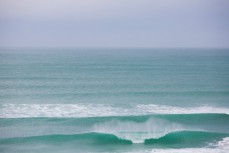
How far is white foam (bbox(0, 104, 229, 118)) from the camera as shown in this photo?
3088 cm

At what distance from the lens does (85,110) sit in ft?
107

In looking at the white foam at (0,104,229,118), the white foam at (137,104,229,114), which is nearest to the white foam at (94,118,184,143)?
the white foam at (0,104,229,118)

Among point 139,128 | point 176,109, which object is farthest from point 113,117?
point 176,109

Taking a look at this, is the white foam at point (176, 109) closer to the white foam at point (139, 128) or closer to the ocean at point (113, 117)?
the ocean at point (113, 117)

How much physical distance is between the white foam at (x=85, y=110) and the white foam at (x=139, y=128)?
302 centimetres

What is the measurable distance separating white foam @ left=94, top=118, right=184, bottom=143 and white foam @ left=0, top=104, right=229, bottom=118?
3.02 meters

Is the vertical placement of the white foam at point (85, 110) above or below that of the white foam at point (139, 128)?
above

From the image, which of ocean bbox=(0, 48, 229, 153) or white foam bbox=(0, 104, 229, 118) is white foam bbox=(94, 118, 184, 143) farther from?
white foam bbox=(0, 104, 229, 118)

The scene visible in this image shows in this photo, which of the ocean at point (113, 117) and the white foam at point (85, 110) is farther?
the white foam at point (85, 110)

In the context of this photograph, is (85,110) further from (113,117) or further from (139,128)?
(139,128)

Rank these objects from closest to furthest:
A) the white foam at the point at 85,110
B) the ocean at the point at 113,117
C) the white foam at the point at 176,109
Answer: the ocean at the point at 113,117 → the white foam at the point at 85,110 → the white foam at the point at 176,109

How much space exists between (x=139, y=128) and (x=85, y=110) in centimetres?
780

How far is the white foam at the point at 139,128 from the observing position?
25075mm

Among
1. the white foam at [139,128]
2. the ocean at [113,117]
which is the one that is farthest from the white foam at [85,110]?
the white foam at [139,128]
